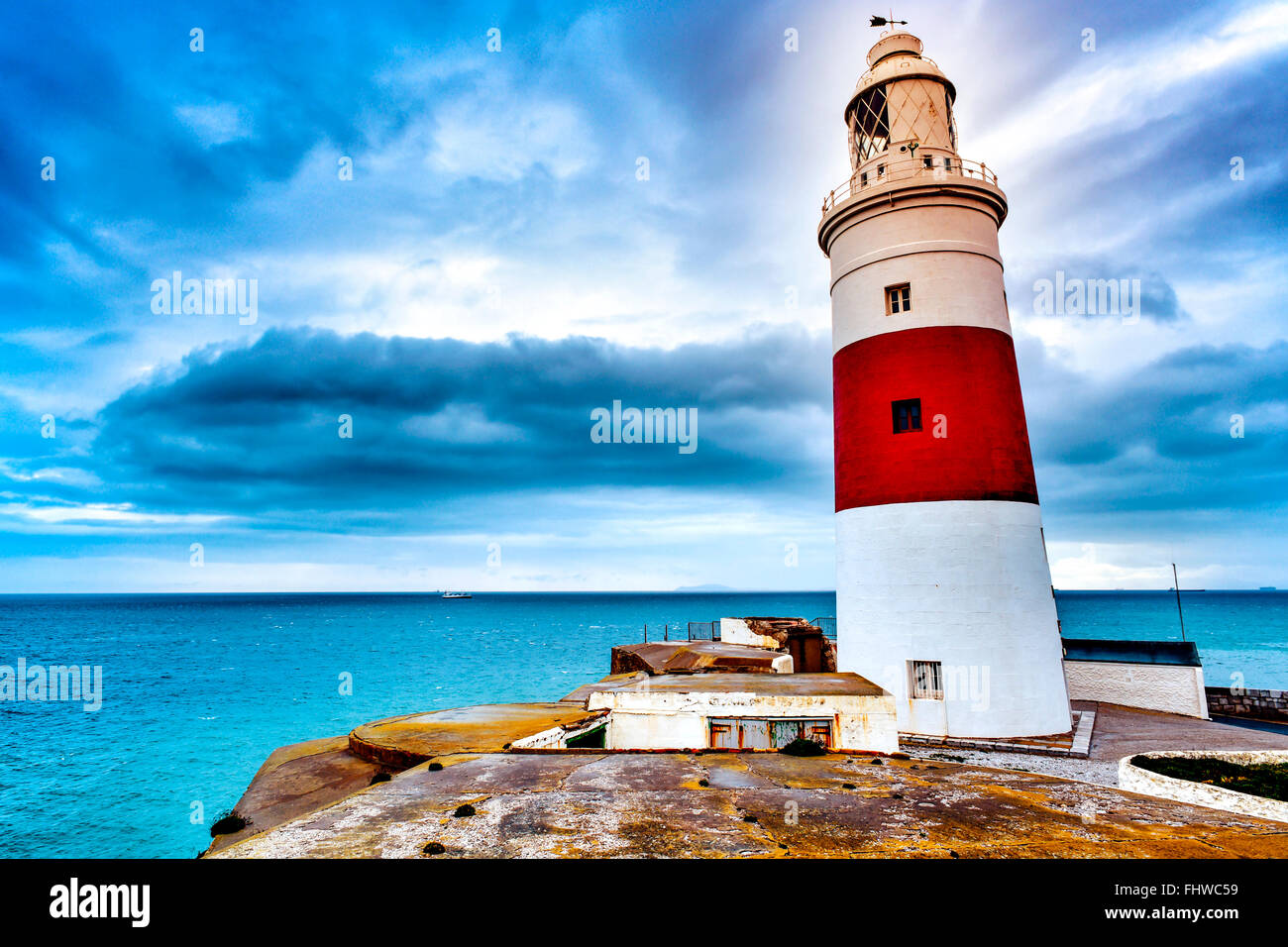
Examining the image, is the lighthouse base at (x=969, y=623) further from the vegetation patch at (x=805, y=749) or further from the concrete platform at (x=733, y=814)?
the vegetation patch at (x=805, y=749)

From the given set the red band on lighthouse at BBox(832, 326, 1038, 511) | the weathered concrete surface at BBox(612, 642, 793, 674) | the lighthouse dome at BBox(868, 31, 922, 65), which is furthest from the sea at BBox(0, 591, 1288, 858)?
the lighthouse dome at BBox(868, 31, 922, 65)

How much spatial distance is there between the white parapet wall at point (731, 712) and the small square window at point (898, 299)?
11471 mm

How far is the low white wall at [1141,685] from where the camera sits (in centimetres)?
2383

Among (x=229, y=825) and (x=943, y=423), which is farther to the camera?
(x=943, y=423)

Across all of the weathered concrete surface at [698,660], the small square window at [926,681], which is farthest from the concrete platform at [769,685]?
the weathered concrete surface at [698,660]

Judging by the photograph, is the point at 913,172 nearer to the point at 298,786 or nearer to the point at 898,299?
the point at 898,299

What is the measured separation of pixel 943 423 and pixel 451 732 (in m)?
15.5

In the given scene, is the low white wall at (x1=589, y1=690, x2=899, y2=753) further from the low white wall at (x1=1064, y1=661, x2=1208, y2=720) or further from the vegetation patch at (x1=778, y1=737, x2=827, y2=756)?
the low white wall at (x1=1064, y1=661, x2=1208, y2=720)

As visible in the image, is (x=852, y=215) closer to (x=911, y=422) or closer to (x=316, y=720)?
Answer: (x=911, y=422)

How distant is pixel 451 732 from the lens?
1398cm

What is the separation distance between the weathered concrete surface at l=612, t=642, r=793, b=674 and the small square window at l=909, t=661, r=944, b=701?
475 cm

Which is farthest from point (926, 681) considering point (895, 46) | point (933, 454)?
point (895, 46)

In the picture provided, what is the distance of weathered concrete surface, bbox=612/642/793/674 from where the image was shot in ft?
75.6
